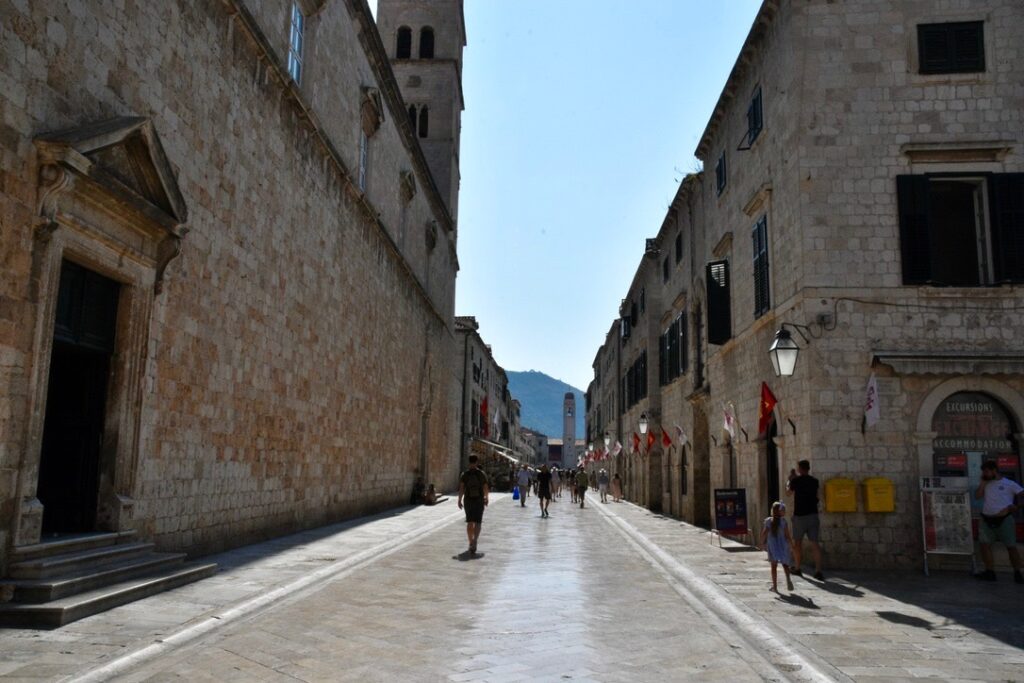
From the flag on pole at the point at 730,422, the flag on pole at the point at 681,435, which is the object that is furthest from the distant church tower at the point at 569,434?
the flag on pole at the point at 730,422

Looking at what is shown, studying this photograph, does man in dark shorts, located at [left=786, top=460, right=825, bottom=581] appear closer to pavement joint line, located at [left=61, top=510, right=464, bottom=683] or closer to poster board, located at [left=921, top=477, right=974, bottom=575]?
poster board, located at [left=921, top=477, right=974, bottom=575]

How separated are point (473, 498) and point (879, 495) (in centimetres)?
646

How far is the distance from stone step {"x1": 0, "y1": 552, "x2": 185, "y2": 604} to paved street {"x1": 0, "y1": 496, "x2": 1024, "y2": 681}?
0.42 meters

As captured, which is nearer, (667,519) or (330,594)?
(330,594)

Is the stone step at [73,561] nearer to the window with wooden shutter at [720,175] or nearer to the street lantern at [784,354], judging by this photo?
the street lantern at [784,354]

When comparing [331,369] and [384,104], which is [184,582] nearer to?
[331,369]

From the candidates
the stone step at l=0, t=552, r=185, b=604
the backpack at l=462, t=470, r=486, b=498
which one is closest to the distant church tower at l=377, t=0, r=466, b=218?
the backpack at l=462, t=470, r=486, b=498

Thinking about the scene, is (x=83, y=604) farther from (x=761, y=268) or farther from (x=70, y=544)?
(x=761, y=268)

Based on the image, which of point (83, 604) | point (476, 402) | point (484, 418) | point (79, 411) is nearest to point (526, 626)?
point (83, 604)

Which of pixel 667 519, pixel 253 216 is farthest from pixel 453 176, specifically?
pixel 253 216

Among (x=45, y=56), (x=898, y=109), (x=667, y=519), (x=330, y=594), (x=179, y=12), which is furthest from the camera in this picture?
(x=667, y=519)

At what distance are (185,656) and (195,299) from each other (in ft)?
19.9

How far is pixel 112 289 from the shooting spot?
917 cm

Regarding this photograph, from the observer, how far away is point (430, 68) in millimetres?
42062
